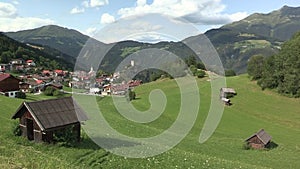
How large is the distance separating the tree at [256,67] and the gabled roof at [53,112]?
89542 millimetres

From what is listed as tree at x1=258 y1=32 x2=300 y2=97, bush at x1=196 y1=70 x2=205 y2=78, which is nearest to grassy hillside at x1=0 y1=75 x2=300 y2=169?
tree at x1=258 y1=32 x2=300 y2=97

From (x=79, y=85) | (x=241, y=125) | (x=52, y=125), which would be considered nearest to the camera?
(x=52, y=125)

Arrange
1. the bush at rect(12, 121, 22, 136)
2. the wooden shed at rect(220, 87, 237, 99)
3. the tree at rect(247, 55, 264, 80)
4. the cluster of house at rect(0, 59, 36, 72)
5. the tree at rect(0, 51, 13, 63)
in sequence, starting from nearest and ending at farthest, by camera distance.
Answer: the bush at rect(12, 121, 22, 136)
the wooden shed at rect(220, 87, 237, 99)
the tree at rect(247, 55, 264, 80)
the cluster of house at rect(0, 59, 36, 72)
the tree at rect(0, 51, 13, 63)

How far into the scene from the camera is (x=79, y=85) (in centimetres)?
14662

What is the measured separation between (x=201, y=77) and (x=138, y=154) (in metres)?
104

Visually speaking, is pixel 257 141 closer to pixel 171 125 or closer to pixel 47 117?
pixel 171 125

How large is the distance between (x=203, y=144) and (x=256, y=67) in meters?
71.5

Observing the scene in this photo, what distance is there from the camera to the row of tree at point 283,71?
290ft

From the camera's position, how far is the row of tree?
88431mm

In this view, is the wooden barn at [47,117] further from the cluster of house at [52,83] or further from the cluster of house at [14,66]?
the cluster of house at [14,66]

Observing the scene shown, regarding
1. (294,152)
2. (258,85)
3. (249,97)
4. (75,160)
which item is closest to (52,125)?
(75,160)

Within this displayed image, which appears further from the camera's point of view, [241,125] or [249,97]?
[249,97]

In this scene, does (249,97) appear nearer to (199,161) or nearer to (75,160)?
(199,161)

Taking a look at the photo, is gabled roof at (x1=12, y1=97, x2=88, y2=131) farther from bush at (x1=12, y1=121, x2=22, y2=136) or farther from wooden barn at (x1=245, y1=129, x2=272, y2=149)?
wooden barn at (x1=245, y1=129, x2=272, y2=149)
